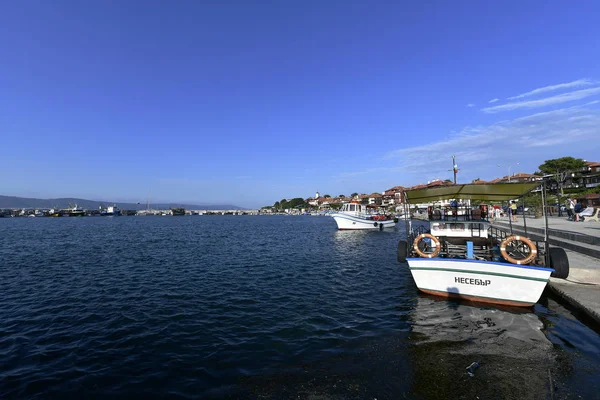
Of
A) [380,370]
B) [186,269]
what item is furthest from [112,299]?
[380,370]

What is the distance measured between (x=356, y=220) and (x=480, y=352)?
45.9 meters

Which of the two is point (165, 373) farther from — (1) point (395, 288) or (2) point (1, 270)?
(2) point (1, 270)

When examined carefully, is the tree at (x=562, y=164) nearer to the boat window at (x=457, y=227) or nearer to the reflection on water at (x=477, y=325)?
the boat window at (x=457, y=227)

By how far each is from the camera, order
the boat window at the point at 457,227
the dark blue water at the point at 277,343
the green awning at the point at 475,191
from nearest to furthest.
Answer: the dark blue water at the point at 277,343 → the green awning at the point at 475,191 → the boat window at the point at 457,227

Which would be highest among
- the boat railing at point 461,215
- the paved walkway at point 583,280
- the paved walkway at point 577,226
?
the boat railing at point 461,215

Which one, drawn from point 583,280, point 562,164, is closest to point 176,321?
point 583,280

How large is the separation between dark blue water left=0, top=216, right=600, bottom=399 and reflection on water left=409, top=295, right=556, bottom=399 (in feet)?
0.13

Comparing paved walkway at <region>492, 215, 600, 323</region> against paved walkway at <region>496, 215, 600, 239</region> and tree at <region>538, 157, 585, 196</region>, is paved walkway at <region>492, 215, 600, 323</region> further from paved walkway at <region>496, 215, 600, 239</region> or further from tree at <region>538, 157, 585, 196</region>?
tree at <region>538, 157, 585, 196</region>

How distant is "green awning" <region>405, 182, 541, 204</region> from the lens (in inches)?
484

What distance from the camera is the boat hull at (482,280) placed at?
1041 cm

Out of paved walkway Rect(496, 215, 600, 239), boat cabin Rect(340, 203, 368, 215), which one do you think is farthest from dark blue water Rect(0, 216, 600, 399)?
boat cabin Rect(340, 203, 368, 215)

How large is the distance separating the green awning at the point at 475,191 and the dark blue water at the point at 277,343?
178 inches

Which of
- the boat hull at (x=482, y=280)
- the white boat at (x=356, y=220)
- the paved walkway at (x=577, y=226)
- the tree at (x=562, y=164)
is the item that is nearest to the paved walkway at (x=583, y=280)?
the boat hull at (x=482, y=280)

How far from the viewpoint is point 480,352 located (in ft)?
25.0
